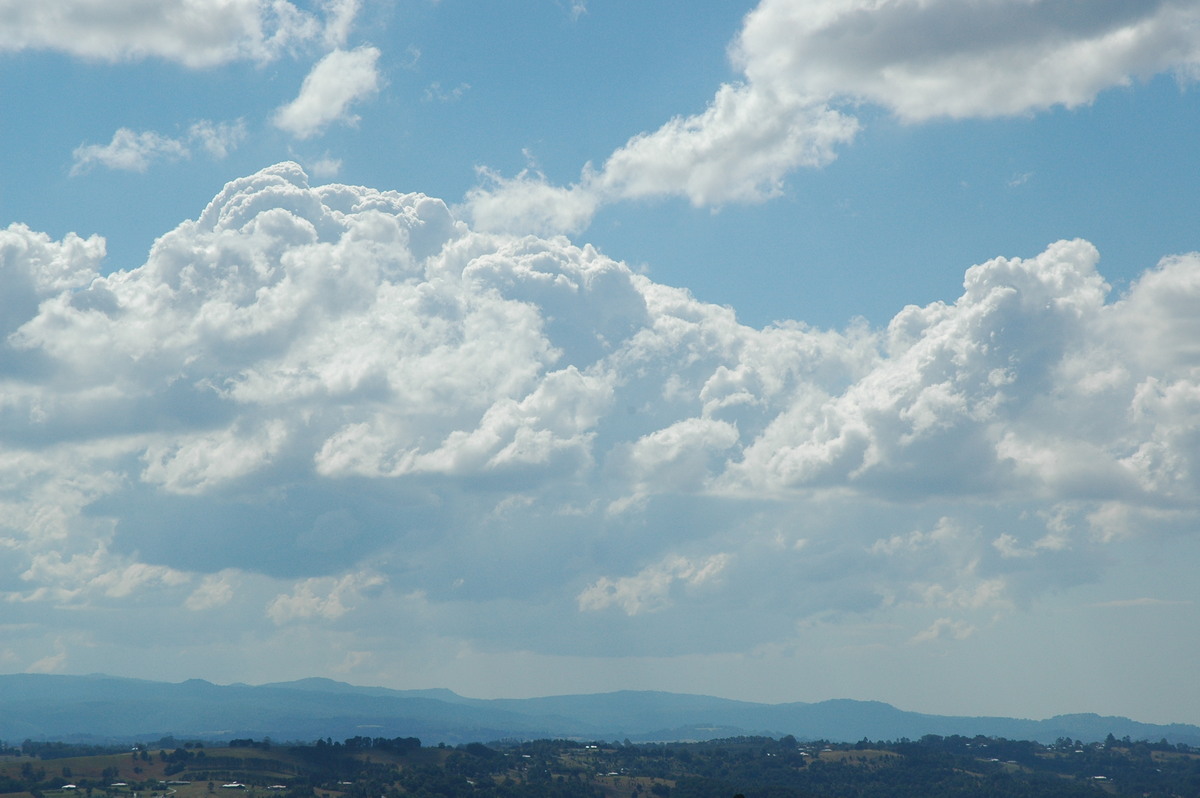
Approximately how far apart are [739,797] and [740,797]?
0.73m

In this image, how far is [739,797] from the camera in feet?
226

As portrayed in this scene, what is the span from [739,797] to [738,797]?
2.86 ft

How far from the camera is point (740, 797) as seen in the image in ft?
224

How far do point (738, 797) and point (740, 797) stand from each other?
185 mm

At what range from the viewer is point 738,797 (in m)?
68.2
